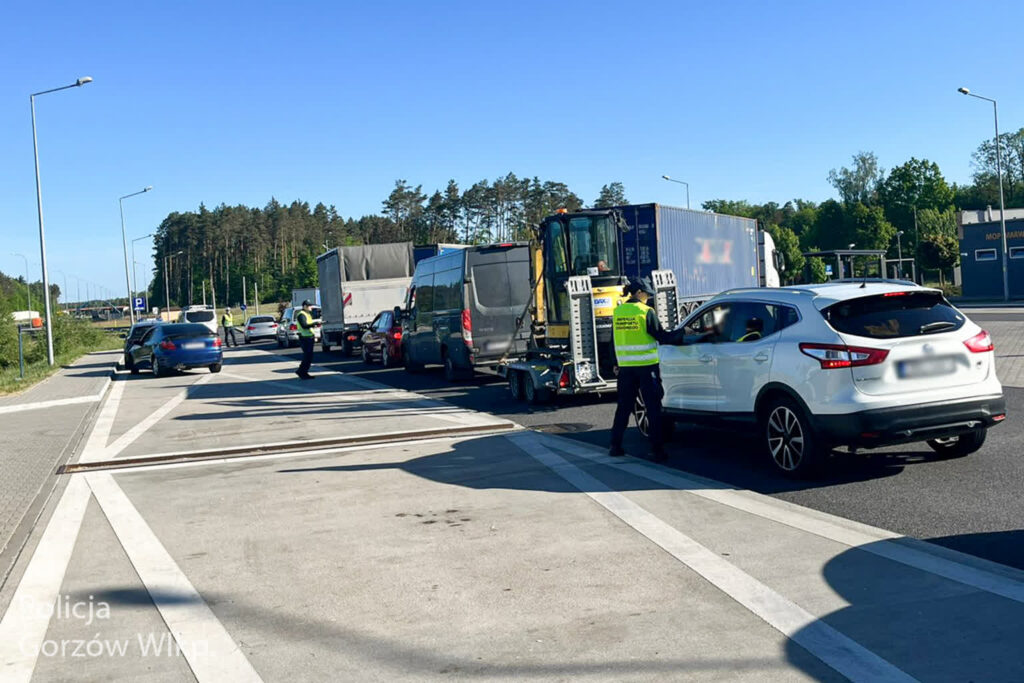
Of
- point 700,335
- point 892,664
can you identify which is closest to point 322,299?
point 700,335

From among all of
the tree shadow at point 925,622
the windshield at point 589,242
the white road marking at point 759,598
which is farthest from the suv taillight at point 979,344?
the windshield at point 589,242

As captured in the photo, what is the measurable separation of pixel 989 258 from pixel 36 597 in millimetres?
61281

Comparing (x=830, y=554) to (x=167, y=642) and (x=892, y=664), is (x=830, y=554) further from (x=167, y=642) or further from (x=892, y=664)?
(x=167, y=642)

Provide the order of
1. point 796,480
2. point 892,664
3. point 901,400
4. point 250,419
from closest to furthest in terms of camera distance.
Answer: point 892,664
point 901,400
point 796,480
point 250,419

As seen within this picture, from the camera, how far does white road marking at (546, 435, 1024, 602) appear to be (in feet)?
17.0

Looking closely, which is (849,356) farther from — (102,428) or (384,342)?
(384,342)

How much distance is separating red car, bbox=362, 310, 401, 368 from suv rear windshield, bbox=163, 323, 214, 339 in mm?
4351

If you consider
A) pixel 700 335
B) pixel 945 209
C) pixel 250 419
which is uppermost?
pixel 945 209

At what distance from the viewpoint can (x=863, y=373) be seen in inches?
296

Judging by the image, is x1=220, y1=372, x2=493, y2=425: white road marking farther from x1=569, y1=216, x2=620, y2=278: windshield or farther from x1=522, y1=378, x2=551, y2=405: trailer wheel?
x1=569, y1=216, x2=620, y2=278: windshield

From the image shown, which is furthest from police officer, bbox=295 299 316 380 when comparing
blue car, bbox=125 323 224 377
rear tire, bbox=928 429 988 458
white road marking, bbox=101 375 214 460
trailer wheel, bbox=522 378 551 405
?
rear tire, bbox=928 429 988 458

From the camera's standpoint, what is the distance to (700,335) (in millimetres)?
9547

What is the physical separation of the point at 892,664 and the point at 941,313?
4.50 m

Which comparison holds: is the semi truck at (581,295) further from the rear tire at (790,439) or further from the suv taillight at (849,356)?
the suv taillight at (849,356)
